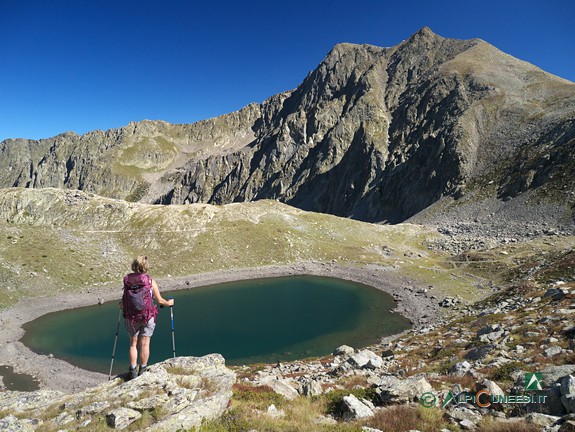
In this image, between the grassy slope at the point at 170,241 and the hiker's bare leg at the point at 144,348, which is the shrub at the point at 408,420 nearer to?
the hiker's bare leg at the point at 144,348

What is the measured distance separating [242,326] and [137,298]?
3689cm

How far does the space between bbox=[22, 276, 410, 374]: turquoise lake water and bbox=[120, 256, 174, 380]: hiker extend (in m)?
26.2

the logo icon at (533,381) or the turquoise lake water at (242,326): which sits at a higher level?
the logo icon at (533,381)

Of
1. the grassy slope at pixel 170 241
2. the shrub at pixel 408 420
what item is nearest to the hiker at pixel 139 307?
the shrub at pixel 408 420

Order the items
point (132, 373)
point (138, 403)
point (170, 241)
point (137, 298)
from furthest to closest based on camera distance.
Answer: point (170, 241), point (132, 373), point (137, 298), point (138, 403)

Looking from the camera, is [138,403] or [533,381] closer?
[138,403]

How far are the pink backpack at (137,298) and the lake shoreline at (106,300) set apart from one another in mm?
25728

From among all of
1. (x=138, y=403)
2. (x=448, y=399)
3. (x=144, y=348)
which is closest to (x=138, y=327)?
(x=144, y=348)

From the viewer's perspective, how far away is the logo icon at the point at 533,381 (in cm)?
1090

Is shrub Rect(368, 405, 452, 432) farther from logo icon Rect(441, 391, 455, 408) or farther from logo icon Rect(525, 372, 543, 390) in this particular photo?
logo icon Rect(525, 372, 543, 390)

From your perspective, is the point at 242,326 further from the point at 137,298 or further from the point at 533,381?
the point at 533,381

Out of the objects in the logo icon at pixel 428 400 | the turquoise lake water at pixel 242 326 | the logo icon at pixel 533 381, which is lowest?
the turquoise lake water at pixel 242 326

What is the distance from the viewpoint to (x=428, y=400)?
37.1 ft

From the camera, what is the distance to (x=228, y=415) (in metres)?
9.55
